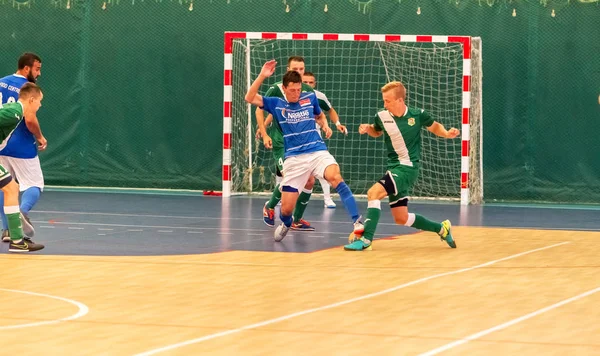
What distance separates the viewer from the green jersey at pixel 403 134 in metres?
12.1

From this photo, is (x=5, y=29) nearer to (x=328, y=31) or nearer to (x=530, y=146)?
(x=328, y=31)

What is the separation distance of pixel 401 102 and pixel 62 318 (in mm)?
5401

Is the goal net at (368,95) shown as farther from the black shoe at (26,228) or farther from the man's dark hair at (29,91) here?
the man's dark hair at (29,91)

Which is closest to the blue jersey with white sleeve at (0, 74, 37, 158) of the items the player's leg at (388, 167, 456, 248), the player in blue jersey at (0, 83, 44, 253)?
the player in blue jersey at (0, 83, 44, 253)

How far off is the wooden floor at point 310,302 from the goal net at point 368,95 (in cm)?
671

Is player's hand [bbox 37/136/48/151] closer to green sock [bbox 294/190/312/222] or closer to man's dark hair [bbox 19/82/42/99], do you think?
man's dark hair [bbox 19/82/42/99]

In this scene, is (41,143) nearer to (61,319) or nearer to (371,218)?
(371,218)

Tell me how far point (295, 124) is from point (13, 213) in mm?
3111

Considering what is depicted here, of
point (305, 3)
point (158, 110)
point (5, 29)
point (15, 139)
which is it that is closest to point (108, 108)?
point (158, 110)

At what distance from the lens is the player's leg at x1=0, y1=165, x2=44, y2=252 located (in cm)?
1121

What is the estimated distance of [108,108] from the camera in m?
20.8

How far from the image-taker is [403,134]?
39.7 feet

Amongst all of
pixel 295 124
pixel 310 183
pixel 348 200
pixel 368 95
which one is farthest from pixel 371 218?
pixel 368 95

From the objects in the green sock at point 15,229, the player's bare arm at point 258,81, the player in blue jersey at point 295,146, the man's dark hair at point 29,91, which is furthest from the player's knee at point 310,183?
the green sock at point 15,229
